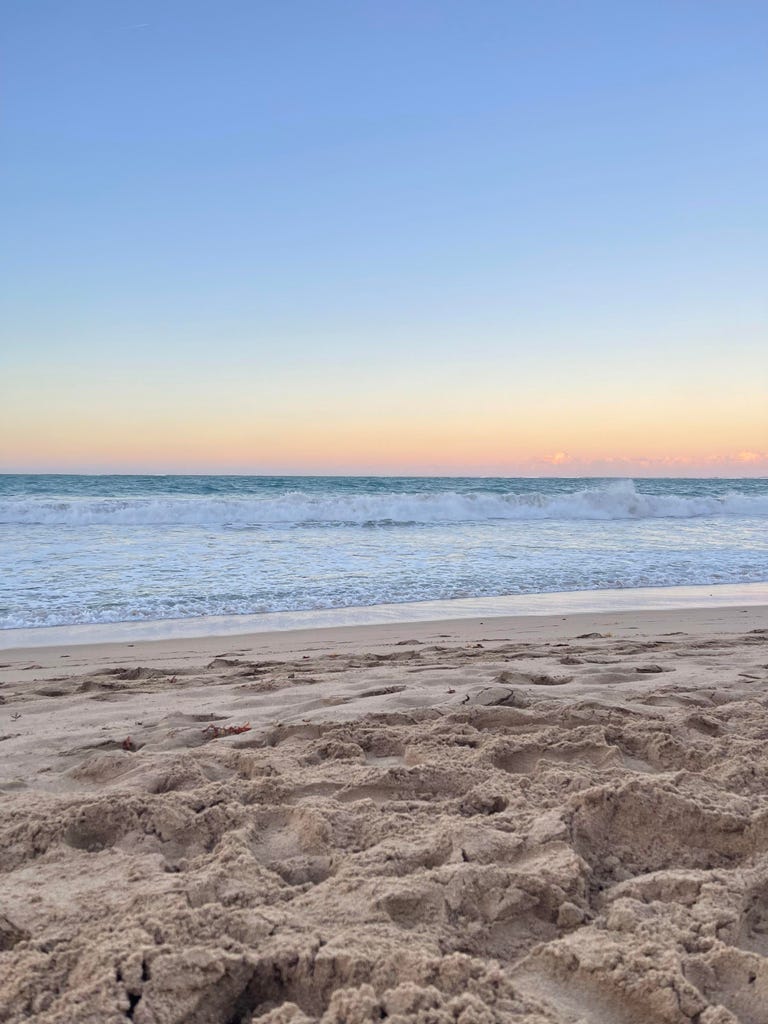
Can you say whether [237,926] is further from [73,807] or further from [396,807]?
[73,807]

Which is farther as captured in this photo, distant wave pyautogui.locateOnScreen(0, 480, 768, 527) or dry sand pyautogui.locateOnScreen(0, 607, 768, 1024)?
distant wave pyautogui.locateOnScreen(0, 480, 768, 527)

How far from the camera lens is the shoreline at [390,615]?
659 centimetres

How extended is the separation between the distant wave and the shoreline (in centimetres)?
1274

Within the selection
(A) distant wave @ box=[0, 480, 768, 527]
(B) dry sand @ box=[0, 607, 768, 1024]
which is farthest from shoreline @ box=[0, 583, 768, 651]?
(A) distant wave @ box=[0, 480, 768, 527]

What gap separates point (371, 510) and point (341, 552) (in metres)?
11.4

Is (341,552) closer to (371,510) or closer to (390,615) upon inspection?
(390,615)

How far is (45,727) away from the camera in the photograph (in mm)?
3543

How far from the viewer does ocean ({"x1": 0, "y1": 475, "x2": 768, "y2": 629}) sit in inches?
331

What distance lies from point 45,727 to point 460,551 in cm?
1031

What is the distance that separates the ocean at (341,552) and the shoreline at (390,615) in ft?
0.94

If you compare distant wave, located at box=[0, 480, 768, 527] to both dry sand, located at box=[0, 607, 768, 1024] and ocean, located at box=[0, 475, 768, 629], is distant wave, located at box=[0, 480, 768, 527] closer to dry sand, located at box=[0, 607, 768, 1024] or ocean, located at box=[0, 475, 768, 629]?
ocean, located at box=[0, 475, 768, 629]

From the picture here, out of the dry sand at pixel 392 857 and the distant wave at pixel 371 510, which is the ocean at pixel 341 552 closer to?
the distant wave at pixel 371 510

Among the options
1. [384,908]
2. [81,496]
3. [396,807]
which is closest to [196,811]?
[396,807]

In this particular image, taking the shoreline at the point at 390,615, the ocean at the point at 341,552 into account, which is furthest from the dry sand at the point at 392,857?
the ocean at the point at 341,552
